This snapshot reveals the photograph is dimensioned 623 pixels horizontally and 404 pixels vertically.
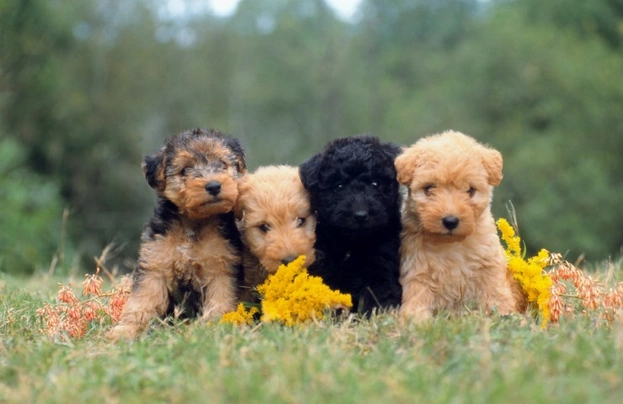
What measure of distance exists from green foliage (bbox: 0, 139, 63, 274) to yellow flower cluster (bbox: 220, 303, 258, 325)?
14942mm

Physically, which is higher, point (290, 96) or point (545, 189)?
point (290, 96)

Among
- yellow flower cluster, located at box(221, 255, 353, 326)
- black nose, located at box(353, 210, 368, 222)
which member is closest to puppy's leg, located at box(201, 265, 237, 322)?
yellow flower cluster, located at box(221, 255, 353, 326)

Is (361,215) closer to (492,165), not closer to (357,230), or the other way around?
(357,230)

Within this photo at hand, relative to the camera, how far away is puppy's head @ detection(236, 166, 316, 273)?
7050mm

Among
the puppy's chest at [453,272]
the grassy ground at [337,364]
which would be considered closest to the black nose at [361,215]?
the puppy's chest at [453,272]

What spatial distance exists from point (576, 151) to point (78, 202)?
19753 millimetres

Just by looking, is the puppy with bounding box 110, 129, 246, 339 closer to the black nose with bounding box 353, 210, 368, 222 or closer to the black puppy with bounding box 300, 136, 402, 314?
the black puppy with bounding box 300, 136, 402, 314

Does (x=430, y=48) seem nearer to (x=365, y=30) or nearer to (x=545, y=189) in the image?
(x=365, y=30)

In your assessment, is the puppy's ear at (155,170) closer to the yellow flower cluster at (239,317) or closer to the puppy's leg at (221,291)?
the puppy's leg at (221,291)

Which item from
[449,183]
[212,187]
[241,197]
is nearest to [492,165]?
[449,183]

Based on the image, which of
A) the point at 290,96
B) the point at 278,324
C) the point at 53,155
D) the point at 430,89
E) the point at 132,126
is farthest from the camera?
the point at 290,96

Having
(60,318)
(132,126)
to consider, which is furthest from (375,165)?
(132,126)

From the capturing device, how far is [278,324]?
6684mm

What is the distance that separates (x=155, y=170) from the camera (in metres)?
7.42
